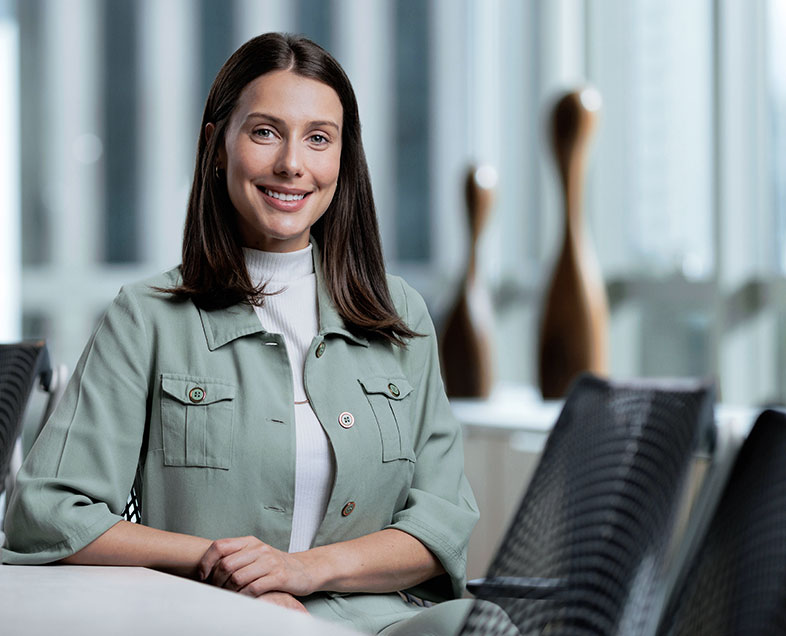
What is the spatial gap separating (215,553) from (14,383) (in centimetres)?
46

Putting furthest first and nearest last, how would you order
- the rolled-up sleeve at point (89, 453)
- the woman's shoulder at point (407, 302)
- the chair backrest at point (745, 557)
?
the woman's shoulder at point (407, 302)
the rolled-up sleeve at point (89, 453)
the chair backrest at point (745, 557)

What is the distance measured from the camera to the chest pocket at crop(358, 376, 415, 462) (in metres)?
1.41

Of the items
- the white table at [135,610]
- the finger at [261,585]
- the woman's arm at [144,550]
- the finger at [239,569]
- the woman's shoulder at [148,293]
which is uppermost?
the woman's shoulder at [148,293]

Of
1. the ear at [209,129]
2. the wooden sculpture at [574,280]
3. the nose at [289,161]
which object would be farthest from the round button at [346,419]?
the wooden sculpture at [574,280]

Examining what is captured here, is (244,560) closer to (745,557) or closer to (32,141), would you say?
(745,557)

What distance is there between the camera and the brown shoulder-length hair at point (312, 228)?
142cm

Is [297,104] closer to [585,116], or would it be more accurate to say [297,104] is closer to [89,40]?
[585,116]

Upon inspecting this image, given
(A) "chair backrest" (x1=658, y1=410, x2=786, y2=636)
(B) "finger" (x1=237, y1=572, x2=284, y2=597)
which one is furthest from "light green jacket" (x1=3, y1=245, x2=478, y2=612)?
(A) "chair backrest" (x1=658, y1=410, x2=786, y2=636)

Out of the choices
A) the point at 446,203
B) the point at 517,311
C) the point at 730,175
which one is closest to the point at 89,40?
the point at 446,203

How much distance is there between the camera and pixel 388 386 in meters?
1.45

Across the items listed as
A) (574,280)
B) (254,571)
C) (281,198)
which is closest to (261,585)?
(254,571)

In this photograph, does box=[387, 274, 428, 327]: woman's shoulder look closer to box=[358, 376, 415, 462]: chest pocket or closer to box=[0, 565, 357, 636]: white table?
box=[358, 376, 415, 462]: chest pocket

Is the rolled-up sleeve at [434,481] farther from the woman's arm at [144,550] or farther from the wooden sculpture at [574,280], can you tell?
the wooden sculpture at [574,280]

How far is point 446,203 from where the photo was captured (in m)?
4.55
